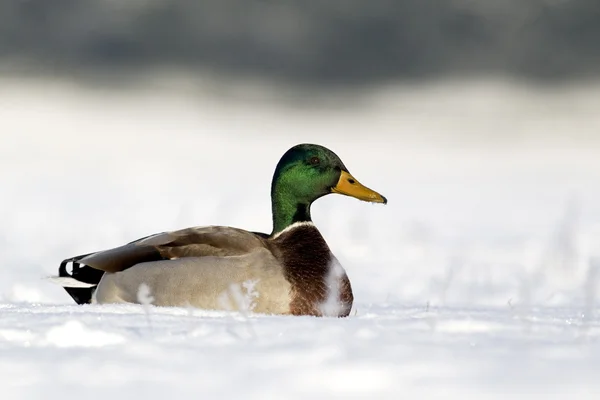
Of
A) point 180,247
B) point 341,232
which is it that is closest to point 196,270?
point 180,247

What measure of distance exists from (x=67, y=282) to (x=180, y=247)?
0.65m

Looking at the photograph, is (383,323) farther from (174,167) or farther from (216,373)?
(174,167)

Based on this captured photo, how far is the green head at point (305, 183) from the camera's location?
6426 mm

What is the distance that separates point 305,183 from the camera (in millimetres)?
6434

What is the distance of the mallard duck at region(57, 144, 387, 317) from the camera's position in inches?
227

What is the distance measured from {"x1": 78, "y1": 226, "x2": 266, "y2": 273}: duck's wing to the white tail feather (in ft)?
0.37

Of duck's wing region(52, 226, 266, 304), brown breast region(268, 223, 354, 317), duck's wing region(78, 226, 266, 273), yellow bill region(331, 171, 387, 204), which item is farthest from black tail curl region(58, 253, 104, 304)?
yellow bill region(331, 171, 387, 204)

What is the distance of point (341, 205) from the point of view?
44.6ft

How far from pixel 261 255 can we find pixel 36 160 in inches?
562

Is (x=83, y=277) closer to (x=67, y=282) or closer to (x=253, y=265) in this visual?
(x=67, y=282)

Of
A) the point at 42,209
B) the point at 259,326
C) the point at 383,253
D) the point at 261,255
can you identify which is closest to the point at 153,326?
the point at 259,326

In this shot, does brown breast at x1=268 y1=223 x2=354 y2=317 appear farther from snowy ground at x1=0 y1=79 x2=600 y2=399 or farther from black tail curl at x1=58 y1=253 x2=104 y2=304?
black tail curl at x1=58 y1=253 x2=104 y2=304

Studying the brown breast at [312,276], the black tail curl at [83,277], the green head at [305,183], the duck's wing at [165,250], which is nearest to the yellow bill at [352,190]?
the green head at [305,183]

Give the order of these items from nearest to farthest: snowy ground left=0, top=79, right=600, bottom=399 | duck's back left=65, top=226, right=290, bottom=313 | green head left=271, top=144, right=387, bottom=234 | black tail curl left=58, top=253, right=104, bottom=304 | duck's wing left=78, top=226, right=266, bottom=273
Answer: snowy ground left=0, top=79, right=600, bottom=399 < duck's back left=65, top=226, right=290, bottom=313 < duck's wing left=78, top=226, right=266, bottom=273 < black tail curl left=58, top=253, right=104, bottom=304 < green head left=271, top=144, right=387, bottom=234
